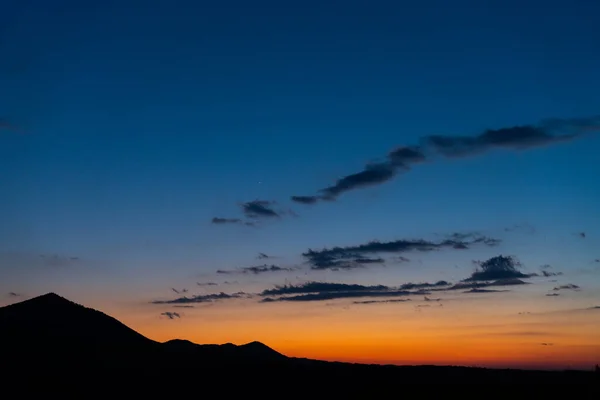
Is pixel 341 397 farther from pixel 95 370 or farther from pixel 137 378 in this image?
pixel 95 370

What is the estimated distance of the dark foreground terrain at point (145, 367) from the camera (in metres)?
67.3

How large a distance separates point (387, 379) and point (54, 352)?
3783 centimetres

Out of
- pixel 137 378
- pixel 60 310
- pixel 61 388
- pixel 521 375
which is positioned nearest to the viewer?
pixel 61 388

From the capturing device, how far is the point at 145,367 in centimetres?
7200

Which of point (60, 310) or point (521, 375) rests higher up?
point (60, 310)

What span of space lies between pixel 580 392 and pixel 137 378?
148ft

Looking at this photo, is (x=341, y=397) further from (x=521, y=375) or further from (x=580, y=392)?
(x=521, y=375)

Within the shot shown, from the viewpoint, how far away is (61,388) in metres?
62.9

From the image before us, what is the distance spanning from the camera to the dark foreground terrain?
67312 mm

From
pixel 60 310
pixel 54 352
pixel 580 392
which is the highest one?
pixel 60 310

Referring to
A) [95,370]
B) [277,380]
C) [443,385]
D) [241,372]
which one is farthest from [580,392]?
[95,370]

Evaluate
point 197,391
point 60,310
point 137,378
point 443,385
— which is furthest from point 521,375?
point 60,310

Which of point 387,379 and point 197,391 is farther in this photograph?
point 387,379

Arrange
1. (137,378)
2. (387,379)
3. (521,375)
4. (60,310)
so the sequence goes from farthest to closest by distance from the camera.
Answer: (60,310), (521,375), (387,379), (137,378)
